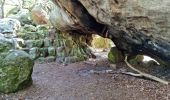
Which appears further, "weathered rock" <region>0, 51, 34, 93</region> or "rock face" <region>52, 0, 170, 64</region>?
"weathered rock" <region>0, 51, 34, 93</region>

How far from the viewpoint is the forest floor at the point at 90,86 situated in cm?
888

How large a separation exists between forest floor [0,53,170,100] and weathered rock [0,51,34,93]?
Answer: 230 millimetres

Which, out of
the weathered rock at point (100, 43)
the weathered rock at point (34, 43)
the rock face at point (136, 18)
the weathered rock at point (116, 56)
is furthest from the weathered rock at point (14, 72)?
the weathered rock at point (100, 43)

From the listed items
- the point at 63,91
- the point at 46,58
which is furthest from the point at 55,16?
the point at 63,91

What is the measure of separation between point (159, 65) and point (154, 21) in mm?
4869

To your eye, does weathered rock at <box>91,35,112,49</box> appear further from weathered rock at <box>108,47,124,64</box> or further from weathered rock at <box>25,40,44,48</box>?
weathered rock at <box>108,47,124,64</box>

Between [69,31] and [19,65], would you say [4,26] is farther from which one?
[19,65]

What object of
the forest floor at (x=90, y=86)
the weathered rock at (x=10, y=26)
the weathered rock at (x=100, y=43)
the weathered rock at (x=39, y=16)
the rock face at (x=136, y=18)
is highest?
the rock face at (x=136, y=18)

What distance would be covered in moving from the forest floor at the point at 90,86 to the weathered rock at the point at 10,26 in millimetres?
5404

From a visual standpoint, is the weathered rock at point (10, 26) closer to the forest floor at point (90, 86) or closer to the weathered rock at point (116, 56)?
the forest floor at point (90, 86)

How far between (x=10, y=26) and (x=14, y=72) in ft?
28.9

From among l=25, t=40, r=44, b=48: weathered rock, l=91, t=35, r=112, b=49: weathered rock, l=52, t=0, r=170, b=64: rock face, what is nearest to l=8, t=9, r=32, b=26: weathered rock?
l=25, t=40, r=44, b=48: weathered rock

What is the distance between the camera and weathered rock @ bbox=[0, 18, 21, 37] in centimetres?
1724

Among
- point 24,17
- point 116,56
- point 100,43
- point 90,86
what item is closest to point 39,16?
point 24,17
